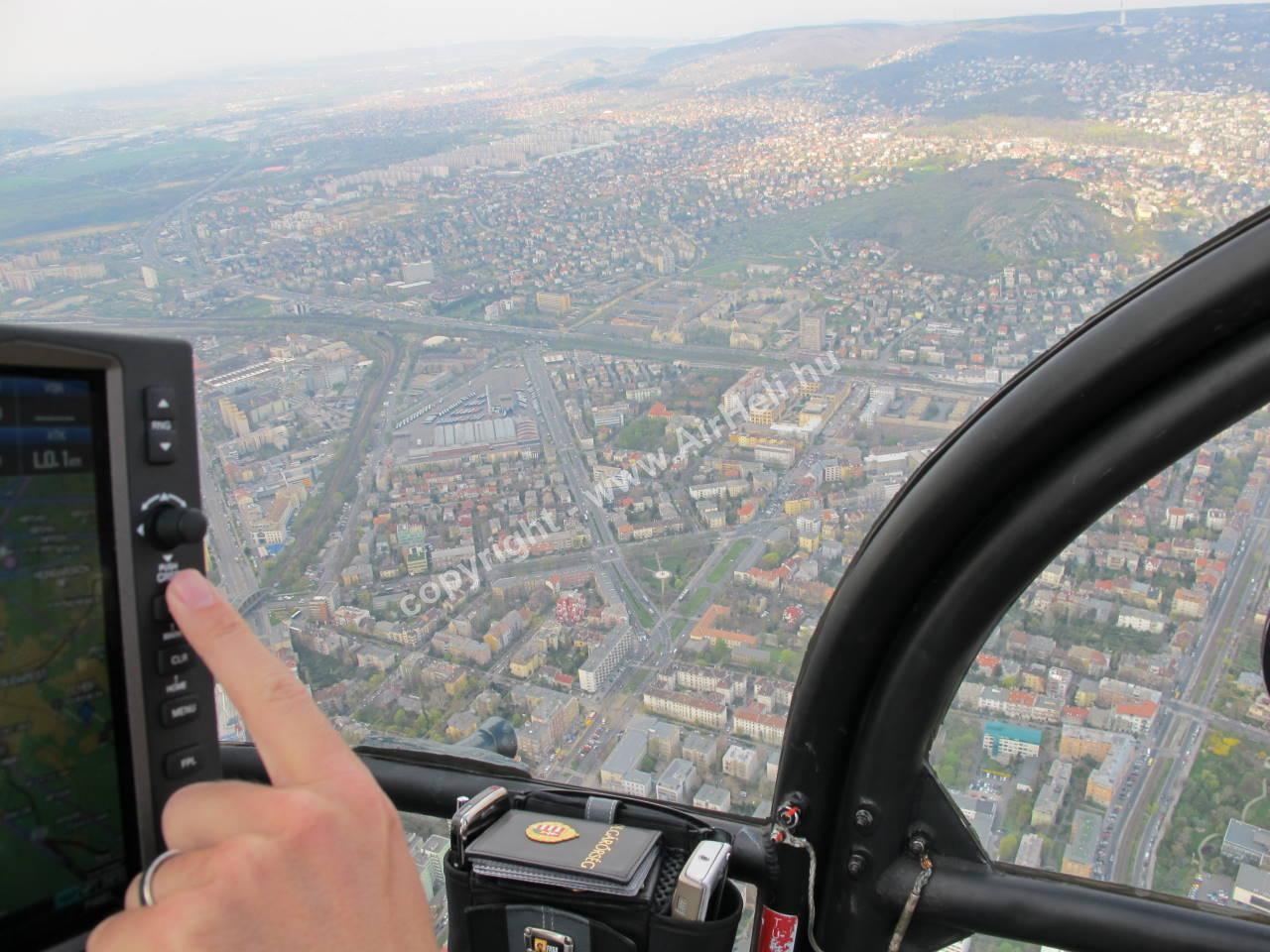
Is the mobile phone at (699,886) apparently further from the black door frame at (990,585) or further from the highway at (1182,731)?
the highway at (1182,731)

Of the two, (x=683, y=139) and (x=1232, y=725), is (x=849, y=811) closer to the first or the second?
(x=1232, y=725)

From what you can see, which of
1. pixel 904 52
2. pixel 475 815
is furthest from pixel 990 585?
pixel 904 52

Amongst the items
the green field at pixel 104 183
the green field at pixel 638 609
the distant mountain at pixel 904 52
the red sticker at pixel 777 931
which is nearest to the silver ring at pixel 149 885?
the red sticker at pixel 777 931

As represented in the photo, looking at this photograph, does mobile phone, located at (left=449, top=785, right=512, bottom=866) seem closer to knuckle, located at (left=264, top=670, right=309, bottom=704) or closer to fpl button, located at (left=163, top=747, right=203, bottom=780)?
fpl button, located at (left=163, top=747, right=203, bottom=780)

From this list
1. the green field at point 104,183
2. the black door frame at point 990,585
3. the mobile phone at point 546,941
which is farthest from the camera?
the green field at point 104,183

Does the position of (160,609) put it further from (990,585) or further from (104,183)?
(104,183)

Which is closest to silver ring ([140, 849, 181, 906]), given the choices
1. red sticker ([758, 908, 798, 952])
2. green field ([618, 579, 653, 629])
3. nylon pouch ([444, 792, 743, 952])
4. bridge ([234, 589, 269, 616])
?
nylon pouch ([444, 792, 743, 952])
